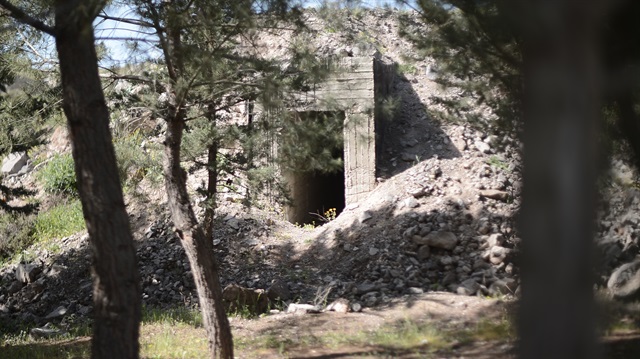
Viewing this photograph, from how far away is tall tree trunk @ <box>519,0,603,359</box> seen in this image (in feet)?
6.88

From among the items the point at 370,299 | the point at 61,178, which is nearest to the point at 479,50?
the point at 370,299

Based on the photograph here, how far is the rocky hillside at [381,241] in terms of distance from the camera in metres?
12.2

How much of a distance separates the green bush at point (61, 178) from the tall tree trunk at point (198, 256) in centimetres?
1352

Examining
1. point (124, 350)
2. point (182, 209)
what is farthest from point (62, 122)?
point (124, 350)

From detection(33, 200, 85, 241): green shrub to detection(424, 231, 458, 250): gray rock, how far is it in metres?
9.70

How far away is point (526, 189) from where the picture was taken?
7.35 ft

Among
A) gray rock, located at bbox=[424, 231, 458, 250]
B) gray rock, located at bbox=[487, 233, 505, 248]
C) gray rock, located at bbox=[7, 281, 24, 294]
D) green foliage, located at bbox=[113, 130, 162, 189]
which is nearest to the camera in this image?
green foliage, located at bbox=[113, 130, 162, 189]

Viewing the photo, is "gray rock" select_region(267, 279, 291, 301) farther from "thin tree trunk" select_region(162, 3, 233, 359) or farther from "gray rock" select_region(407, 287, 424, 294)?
"thin tree trunk" select_region(162, 3, 233, 359)

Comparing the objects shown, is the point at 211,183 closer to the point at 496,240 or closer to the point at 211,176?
the point at 211,176

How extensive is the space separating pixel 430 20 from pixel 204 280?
148 inches

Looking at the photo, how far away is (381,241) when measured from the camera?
13688 millimetres

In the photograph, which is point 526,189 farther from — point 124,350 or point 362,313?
point 362,313

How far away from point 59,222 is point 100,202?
15.0 meters

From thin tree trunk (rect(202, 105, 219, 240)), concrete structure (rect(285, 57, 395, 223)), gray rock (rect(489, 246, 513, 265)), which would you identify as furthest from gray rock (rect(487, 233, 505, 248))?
thin tree trunk (rect(202, 105, 219, 240))
